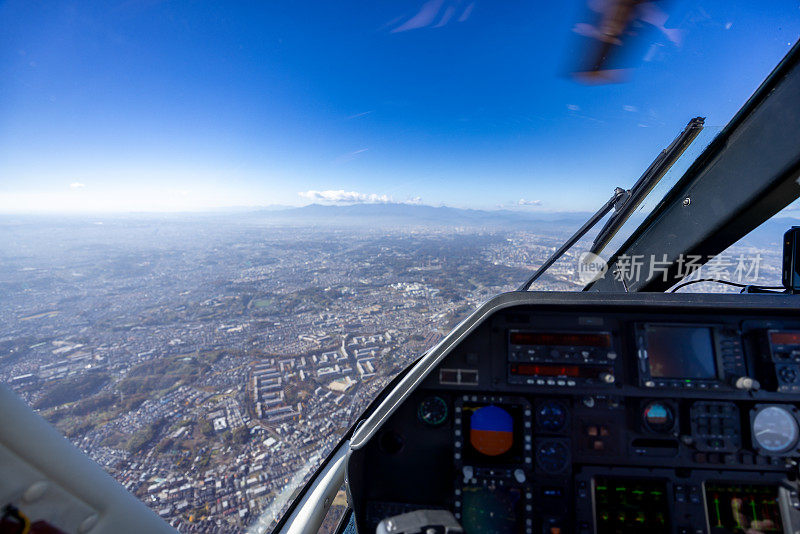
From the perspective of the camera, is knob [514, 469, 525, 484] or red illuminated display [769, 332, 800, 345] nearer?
red illuminated display [769, 332, 800, 345]

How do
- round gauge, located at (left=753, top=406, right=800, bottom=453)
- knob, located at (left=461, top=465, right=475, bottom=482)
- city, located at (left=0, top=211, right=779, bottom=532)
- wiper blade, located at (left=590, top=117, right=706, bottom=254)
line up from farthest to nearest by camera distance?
city, located at (left=0, top=211, right=779, bottom=532) < knob, located at (left=461, top=465, right=475, bottom=482) < round gauge, located at (left=753, top=406, right=800, bottom=453) < wiper blade, located at (left=590, top=117, right=706, bottom=254)

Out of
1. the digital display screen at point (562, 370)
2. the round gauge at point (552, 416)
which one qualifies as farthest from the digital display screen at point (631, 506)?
the digital display screen at point (562, 370)

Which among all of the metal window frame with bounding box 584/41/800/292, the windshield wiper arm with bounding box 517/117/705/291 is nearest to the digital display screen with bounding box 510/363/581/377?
the windshield wiper arm with bounding box 517/117/705/291

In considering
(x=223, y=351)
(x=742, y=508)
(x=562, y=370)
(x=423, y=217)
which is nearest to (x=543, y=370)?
(x=562, y=370)

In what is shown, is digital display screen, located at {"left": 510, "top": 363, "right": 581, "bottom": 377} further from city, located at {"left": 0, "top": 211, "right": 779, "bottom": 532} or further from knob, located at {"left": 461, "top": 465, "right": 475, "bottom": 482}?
knob, located at {"left": 461, "top": 465, "right": 475, "bottom": 482}

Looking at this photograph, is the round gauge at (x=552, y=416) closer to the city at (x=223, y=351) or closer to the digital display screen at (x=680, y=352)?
the digital display screen at (x=680, y=352)

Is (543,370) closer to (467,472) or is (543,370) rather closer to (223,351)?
(467,472)

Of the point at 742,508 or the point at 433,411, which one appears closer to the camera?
the point at 742,508
